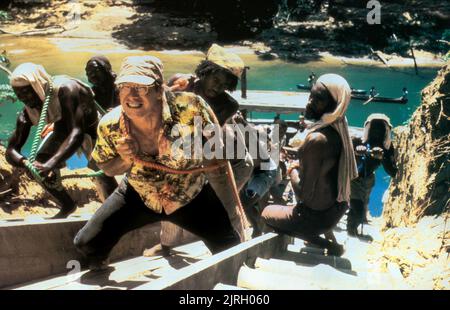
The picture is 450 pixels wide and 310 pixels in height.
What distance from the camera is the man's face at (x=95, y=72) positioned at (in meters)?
3.35

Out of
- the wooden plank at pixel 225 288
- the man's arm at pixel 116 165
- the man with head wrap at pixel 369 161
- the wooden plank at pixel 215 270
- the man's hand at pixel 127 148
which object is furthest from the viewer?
the man with head wrap at pixel 369 161

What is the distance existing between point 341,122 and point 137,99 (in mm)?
1349

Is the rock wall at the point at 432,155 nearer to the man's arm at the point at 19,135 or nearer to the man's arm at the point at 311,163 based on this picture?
the man's arm at the point at 311,163

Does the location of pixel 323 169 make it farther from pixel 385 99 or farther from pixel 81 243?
pixel 385 99

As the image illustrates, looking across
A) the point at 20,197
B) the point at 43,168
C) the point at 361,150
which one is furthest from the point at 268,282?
the point at 20,197

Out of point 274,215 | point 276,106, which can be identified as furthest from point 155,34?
point 274,215

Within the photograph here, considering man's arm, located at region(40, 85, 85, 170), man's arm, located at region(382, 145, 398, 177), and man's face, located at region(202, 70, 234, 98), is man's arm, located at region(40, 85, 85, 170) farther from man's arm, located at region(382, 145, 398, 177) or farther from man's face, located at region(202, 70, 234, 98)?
man's arm, located at region(382, 145, 398, 177)

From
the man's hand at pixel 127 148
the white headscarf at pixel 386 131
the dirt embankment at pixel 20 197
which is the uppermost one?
the man's hand at pixel 127 148

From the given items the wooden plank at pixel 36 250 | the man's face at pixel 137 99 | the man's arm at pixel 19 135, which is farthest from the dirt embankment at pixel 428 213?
the man's arm at pixel 19 135

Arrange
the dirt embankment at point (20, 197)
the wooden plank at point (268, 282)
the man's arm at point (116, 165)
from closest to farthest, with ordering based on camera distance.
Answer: the wooden plank at point (268, 282)
the man's arm at point (116, 165)
the dirt embankment at point (20, 197)

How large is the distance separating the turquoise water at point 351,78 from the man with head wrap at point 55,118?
1067 centimetres

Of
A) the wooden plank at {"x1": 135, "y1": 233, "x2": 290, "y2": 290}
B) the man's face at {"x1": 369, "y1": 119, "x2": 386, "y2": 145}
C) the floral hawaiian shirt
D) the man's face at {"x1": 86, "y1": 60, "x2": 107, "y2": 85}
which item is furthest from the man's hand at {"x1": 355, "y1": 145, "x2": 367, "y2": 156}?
the floral hawaiian shirt

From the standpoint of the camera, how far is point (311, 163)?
2.69m

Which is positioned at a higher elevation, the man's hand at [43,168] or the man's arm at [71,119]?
the man's arm at [71,119]
